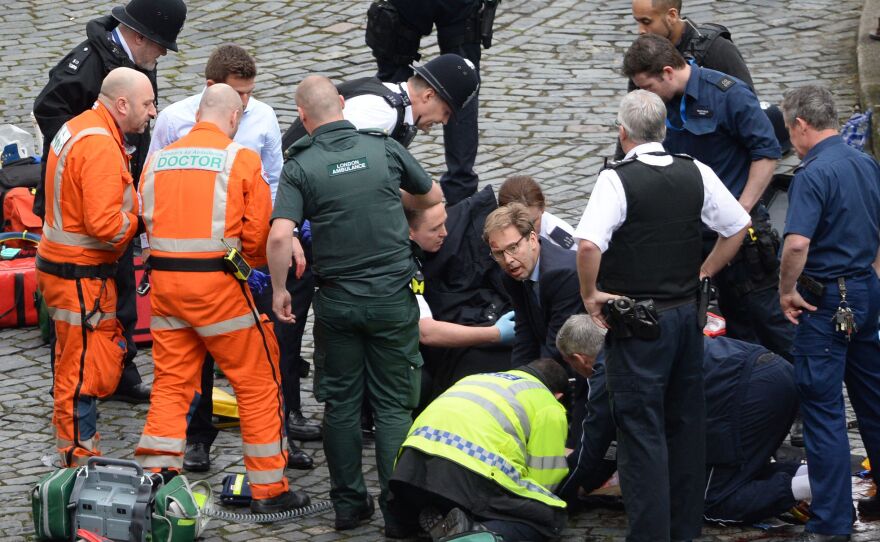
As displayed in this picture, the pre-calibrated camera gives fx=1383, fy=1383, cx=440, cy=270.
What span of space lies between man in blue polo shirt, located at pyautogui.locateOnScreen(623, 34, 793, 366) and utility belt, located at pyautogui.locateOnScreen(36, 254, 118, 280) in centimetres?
268

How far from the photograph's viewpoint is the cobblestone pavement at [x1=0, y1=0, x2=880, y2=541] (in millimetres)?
9930

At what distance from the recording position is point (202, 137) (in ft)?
19.4

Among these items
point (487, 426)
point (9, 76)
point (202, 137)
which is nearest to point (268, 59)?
point (9, 76)

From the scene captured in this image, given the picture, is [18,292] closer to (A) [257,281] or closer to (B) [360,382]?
(A) [257,281]

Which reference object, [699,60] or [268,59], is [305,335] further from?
[268,59]

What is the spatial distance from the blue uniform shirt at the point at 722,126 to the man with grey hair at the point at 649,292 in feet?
4.24

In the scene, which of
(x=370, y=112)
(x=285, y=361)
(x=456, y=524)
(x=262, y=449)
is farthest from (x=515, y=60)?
(x=456, y=524)

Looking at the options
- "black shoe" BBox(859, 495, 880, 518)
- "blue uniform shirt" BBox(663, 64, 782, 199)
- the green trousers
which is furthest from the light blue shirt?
"black shoe" BBox(859, 495, 880, 518)

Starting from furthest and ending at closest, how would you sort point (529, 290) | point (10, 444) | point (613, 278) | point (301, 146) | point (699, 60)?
point (699, 60) < point (10, 444) < point (529, 290) < point (301, 146) < point (613, 278)

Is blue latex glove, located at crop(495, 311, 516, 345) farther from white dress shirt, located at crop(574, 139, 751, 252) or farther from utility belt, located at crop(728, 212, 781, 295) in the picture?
white dress shirt, located at crop(574, 139, 751, 252)

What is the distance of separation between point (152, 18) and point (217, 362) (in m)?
1.96

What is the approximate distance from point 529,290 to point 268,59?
6209 mm

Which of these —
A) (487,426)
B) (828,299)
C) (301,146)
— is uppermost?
(301,146)

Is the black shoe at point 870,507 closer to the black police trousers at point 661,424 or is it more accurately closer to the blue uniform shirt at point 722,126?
the black police trousers at point 661,424
